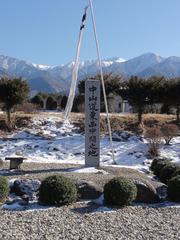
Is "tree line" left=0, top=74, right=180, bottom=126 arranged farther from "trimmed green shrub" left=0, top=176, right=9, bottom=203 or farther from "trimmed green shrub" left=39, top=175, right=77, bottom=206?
"trimmed green shrub" left=39, top=175, right=77, bottom=206

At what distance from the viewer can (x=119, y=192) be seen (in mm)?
9555

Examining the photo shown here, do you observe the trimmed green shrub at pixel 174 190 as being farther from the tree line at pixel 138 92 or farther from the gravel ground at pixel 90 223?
the tree line at pixel 138 92

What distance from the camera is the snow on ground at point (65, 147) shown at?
18.4m

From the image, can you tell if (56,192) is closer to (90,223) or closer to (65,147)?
(90,223)

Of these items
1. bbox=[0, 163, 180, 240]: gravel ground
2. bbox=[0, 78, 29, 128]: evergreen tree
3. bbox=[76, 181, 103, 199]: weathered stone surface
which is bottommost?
bbox=[0, 163, 180, 240]: gravel ground

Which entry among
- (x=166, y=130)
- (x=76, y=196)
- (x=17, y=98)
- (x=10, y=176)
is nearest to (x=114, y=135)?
(x=166, y=130)

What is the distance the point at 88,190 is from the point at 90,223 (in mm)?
2057

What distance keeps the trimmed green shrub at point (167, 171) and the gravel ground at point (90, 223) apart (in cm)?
295

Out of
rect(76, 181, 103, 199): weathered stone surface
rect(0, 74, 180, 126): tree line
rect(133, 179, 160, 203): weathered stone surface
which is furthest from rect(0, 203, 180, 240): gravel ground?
rect(0, 74, 180, 126): tree line

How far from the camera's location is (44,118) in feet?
80.4

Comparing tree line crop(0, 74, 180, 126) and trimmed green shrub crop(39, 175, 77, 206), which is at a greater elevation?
tree line crop(0, 74, 180, 126)

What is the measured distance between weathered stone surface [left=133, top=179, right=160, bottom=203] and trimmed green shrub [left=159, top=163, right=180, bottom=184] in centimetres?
228

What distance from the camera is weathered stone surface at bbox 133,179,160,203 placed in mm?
10367

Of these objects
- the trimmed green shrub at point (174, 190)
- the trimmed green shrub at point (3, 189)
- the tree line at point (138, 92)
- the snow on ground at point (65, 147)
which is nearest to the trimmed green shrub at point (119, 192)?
the trimmed green shrub at point (174, 190)
